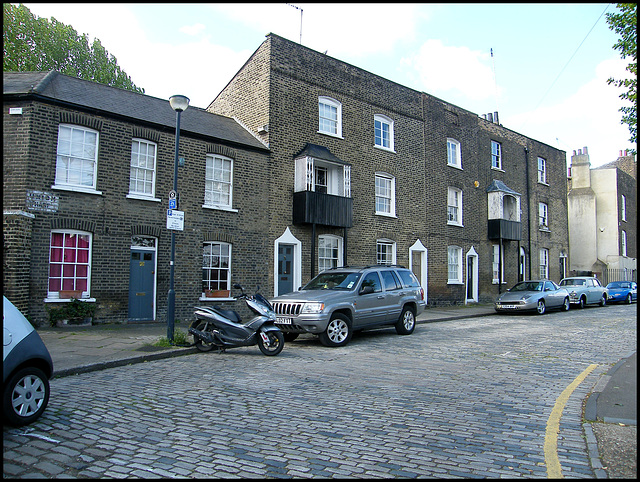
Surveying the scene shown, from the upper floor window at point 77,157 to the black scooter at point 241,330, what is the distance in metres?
6.30

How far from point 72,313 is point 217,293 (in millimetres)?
4534

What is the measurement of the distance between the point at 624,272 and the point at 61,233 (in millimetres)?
42579

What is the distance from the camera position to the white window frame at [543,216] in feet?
106

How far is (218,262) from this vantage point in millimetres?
16625

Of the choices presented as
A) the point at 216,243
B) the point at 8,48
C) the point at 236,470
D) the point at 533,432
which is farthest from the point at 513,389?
the point at 8,48

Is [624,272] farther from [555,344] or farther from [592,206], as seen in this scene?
[555,344]

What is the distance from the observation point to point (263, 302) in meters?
10.4

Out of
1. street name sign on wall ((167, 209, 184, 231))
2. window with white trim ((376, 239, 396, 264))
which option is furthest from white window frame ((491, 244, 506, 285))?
street name sign on wall ((167, 209, 184, 231))

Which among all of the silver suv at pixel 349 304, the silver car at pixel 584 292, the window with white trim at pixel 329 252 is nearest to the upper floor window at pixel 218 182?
the window with white trim at pixel 329 252

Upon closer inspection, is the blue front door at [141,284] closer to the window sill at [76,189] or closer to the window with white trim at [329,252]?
the window sill at [76,189]

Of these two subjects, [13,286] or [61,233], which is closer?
[13,286]

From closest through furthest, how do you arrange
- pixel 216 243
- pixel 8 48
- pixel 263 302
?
pixel 263 302
pixel 216 243
pixel 8 48

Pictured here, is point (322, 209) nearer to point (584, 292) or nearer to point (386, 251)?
point (386, 251)

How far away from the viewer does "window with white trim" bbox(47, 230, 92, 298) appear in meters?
13.3
